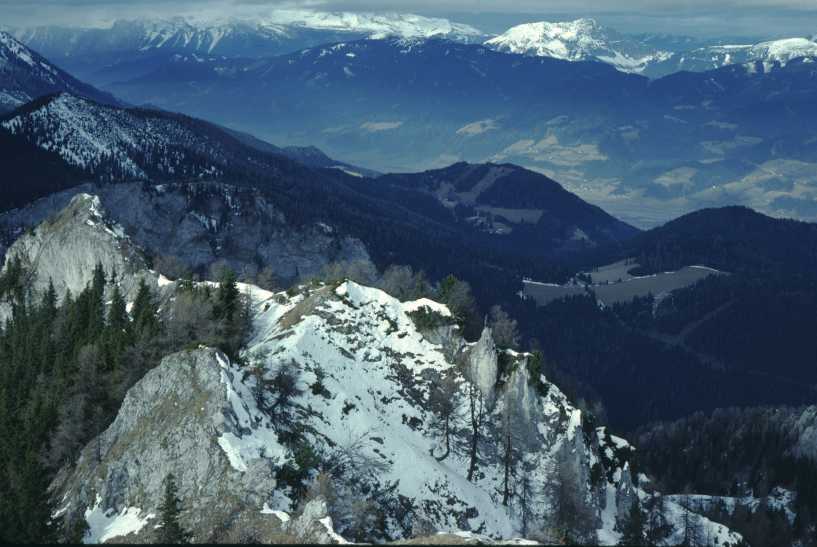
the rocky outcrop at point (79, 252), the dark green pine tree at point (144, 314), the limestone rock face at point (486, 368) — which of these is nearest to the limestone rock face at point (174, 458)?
the dark green pine tree at point (144, 314)

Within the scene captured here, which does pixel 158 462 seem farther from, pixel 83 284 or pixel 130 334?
pixel 83 284

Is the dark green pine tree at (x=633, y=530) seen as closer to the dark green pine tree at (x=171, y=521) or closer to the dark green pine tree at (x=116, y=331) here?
the dark green pine tree at (x=171, y=521)

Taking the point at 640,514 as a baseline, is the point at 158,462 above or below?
above

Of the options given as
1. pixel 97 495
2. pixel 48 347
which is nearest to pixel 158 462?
pixel 97 495

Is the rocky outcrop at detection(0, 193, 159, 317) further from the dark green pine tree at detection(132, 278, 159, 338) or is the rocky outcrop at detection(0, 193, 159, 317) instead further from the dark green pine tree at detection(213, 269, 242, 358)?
the dark green pine tree at detection(213, 269, 242, 358)

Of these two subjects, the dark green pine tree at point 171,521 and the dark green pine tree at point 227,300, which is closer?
the dark green pine tree at point 171,521

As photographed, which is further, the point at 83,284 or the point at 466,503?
the point at 83,284

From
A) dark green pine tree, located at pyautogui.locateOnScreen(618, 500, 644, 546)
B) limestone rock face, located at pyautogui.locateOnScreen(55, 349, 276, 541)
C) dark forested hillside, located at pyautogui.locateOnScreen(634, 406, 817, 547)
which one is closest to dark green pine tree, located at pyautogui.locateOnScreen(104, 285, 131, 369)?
limestone rock face, located at pyautogui.locateOnScreen(55, 349, 276, 541)
